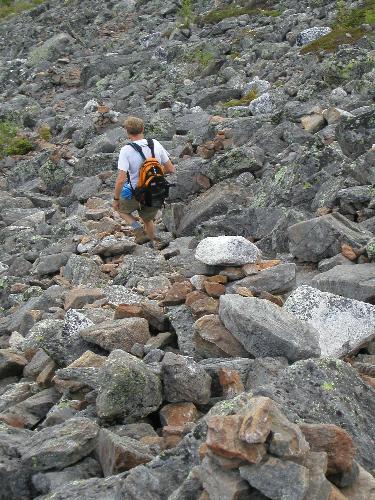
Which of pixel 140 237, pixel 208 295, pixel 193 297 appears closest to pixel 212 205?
pixel 140 237

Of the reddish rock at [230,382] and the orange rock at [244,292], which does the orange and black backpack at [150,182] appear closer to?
the orange rock at [244,292]

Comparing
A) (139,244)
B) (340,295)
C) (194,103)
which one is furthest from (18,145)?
(340,295)

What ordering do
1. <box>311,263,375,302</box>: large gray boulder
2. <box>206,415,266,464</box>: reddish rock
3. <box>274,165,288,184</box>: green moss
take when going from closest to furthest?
<box>206,415,266,464</box>: reddish rock → <box>311,263,375,302</box>: large gray boulder → <box>274,165,288,184</box>: green moss

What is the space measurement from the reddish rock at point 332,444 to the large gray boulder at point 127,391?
1.93 m

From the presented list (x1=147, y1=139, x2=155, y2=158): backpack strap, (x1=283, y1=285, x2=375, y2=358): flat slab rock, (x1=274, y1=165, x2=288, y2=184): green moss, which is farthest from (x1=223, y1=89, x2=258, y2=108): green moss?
(x1=283, y1=285, x2=375, y2=358): flat slab rock

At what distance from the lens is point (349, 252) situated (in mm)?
9000

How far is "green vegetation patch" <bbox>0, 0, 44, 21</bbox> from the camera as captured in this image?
61.6 meters

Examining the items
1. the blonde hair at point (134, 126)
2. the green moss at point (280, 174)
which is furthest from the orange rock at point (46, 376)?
the green moss at point (280, 174)

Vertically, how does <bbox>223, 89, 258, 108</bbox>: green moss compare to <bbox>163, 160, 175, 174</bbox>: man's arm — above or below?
below

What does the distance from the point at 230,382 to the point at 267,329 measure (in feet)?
2.35

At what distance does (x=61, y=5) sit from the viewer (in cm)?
5528

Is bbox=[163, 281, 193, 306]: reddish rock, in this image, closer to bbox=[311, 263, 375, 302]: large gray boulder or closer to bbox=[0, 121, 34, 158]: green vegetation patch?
bbox=[311, 263, 375, 302]: large gray boulder

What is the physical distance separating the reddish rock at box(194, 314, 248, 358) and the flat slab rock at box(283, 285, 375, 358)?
2.50 feet

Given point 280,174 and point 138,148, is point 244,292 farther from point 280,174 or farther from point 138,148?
point 280,174
